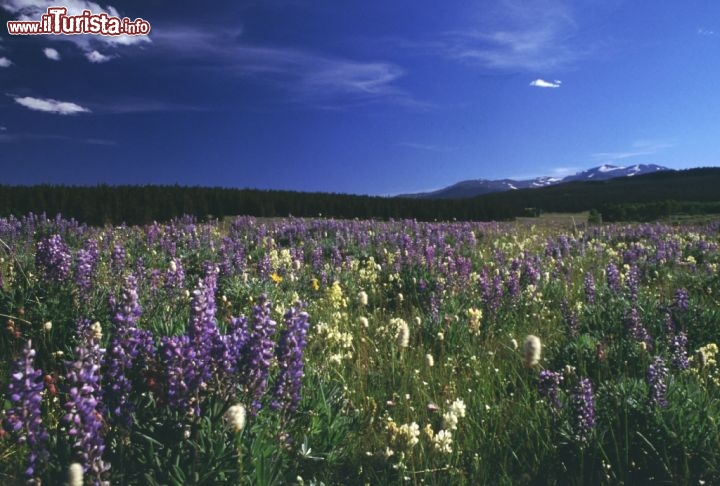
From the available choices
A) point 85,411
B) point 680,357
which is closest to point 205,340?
point 85,411

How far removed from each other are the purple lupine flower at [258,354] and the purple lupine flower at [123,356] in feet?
1.80

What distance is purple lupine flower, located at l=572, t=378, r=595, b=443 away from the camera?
3094 millimetres

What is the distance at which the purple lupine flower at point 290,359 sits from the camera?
2656 millimetres

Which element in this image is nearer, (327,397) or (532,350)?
(532,350)

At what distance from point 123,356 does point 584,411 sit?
2583 mm

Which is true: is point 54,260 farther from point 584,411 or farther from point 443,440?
point 584,411

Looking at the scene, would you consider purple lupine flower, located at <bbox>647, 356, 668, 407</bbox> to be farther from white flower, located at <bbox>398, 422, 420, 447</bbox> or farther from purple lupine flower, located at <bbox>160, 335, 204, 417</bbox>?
purple lupine flower, located at <bbox>160, 335, 204, 417</bbox>

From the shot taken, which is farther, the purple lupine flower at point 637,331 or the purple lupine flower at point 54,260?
the purple lupine flower at point 54,260

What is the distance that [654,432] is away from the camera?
10.6ft

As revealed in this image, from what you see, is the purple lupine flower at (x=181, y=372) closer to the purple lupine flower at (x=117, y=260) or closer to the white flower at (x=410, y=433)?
the white flower at (x=410, y=433)

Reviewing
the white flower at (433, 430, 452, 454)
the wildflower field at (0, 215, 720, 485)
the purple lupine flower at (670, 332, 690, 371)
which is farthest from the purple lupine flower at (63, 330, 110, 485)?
the purple lupine flower at (670, 332, 690, 371)

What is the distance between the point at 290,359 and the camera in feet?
8.86

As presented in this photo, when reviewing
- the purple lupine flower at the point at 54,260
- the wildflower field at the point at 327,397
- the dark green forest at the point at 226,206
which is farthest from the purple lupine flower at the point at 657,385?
the dark green forest at the point at 226,206

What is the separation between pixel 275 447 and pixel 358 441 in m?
0.77
